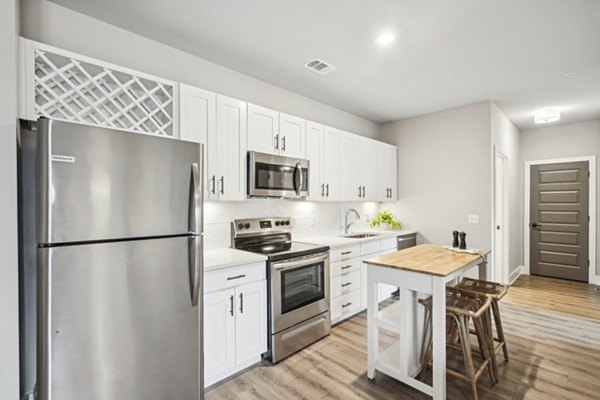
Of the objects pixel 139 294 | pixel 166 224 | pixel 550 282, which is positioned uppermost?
pixel 166 224

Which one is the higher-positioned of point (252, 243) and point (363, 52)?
point (363, 52)

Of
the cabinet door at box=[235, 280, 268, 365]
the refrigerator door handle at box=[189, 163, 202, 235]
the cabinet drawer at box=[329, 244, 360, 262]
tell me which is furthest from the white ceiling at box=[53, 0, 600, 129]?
the cabinet door at box=[235, 280, 268, 365]

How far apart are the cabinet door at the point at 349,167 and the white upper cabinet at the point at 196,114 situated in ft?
6.21

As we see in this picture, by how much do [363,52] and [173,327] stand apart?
2644mm

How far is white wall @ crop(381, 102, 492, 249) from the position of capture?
3.93m

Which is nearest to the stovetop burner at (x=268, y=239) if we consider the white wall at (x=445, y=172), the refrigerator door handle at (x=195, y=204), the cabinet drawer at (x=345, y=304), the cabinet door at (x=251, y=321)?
the cabinet door at (x=251, y=321)

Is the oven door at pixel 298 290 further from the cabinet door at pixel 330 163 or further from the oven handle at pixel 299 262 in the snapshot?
the cabinet door at pixel 330 163

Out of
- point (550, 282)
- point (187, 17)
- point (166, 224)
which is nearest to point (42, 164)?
point (166, 224)

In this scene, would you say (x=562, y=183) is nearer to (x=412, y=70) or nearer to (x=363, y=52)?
(x=412, y=70)

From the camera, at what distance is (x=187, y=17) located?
2121mm

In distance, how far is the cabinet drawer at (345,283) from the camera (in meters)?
3.17

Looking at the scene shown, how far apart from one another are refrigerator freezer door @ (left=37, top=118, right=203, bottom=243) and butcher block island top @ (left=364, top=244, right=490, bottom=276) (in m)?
1.44

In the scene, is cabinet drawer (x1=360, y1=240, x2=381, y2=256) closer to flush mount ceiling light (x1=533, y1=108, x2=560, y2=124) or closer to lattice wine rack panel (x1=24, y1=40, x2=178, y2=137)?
lattice wine rack panel (x1=24, y1=40, x2=178, y2=137)

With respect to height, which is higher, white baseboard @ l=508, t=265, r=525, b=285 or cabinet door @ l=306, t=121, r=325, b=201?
cabinet door @ l=306, t=121, r=325, b=201
